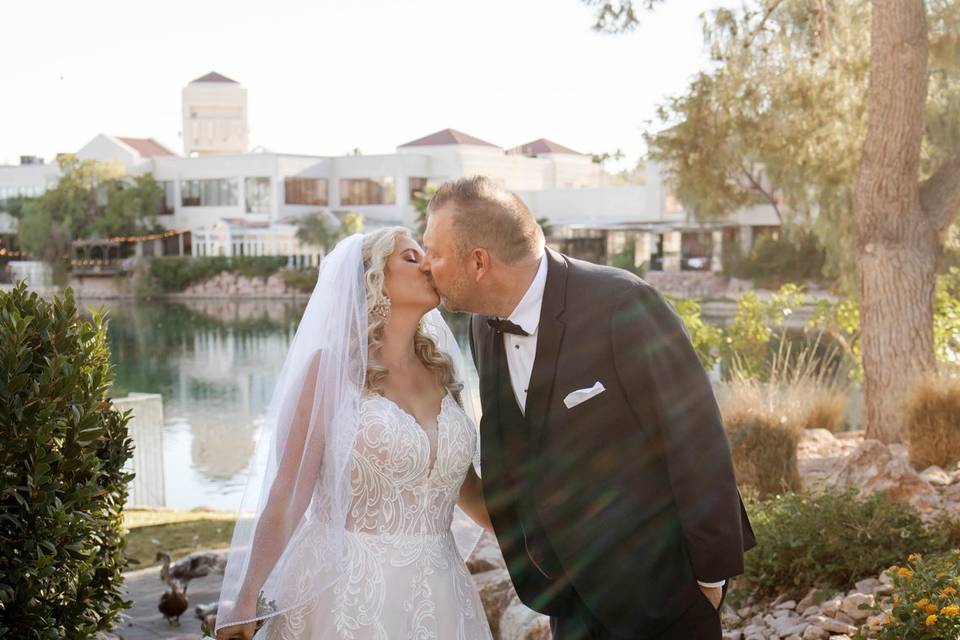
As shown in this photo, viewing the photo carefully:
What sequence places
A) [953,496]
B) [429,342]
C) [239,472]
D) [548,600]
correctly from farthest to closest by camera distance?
1. [239,472]
2. [953,496]
3. [429,342]
4. [548,600]

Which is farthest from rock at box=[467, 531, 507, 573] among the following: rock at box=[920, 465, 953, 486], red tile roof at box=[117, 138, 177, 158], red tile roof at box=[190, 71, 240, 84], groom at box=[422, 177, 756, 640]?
red tile roof at box=[190, 71, 240, 84]

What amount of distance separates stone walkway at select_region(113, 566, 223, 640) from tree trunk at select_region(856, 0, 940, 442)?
5630 millimetres

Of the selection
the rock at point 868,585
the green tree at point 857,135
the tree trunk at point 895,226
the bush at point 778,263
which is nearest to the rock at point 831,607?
the rock at point 868,585

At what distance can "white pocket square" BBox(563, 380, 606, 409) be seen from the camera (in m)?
2.81

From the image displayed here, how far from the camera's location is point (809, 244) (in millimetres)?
36094

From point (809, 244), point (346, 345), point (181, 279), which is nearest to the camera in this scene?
point (346, 345)

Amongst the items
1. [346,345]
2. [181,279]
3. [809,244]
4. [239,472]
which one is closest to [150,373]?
[239,472]

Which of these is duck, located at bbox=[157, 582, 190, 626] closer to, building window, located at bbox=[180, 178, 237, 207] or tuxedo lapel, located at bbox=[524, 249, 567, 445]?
tuxedo lapel, located at bbox=[524, 249, 567, 445]

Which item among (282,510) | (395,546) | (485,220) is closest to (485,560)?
(395,546)

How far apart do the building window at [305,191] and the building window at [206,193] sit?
10.9ft

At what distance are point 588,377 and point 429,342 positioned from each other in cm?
77

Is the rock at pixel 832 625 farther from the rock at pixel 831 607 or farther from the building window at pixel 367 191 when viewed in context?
the building window at pixel 367 191

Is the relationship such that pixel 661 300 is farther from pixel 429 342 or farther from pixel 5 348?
pixel 5 348

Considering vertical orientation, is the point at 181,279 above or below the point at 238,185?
below
